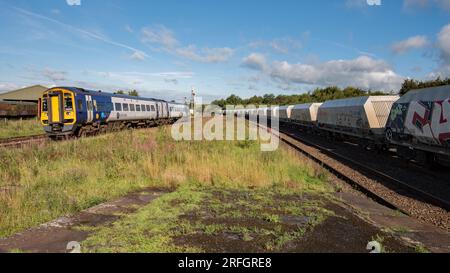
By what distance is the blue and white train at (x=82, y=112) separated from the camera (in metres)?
21.1

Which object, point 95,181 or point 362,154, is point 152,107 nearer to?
point 362,154

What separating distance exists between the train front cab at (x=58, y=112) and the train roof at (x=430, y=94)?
19554 mm

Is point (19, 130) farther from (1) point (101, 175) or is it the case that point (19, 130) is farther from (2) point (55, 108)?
(1) point (101, 175)

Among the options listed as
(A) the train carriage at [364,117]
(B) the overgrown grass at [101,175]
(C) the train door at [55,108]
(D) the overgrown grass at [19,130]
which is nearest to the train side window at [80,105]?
(C) the train door at [55,108]

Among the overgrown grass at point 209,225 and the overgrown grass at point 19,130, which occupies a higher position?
the overgrown grass at point 19,130

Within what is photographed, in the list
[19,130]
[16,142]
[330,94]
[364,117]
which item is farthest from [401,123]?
[330,94]

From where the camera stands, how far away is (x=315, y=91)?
366 feet

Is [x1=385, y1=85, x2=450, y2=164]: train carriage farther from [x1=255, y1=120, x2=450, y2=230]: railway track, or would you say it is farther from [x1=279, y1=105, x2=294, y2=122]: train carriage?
[x1=279, y1=105, x2=294, y2=122]: train carriage

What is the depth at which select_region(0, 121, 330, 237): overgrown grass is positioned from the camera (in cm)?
714

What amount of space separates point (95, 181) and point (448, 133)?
520 inches

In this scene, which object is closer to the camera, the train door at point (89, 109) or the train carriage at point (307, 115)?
the train door at point (89, 109)

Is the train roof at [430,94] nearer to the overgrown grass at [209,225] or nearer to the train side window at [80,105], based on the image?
the overgrown grass at [209,225]

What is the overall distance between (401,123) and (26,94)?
69.6 metres

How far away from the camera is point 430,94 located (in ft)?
49.8
